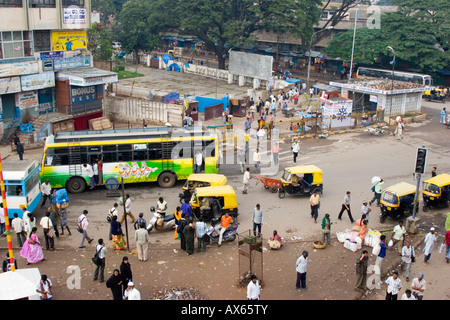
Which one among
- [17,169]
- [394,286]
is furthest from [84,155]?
[394,286]

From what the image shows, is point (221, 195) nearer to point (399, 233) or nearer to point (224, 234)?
point (224, 234)

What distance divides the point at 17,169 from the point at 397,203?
45.7ft

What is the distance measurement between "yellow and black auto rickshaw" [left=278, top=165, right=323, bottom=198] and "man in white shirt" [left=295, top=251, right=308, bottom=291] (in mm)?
7188

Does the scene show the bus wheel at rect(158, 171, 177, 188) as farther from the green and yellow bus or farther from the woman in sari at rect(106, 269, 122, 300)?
the woman in sari at rect(106, 269, 122, 300)

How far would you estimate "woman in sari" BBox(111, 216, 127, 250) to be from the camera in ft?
51.7

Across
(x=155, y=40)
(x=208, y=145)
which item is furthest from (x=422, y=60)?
(x=208, y=145)

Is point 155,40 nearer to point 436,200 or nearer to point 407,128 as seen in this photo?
point 407,128

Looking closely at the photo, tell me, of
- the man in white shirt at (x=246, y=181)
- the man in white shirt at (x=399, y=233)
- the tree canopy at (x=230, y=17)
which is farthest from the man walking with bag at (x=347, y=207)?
the tree canopy at (x=230, y=17)

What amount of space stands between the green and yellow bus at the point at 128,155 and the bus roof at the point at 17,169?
217cm

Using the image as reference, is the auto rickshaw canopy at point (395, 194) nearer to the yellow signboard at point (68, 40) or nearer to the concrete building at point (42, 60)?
the concrete building at point (42, 60)

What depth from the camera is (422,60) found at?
48.3 m

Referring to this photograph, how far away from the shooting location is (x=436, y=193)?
1964 centimetres

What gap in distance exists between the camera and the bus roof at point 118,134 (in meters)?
21.1

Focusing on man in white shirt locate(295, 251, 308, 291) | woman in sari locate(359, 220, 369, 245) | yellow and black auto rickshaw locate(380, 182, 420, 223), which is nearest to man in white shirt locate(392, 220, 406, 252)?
woman in sari locate(359, 220, 369, 245)
